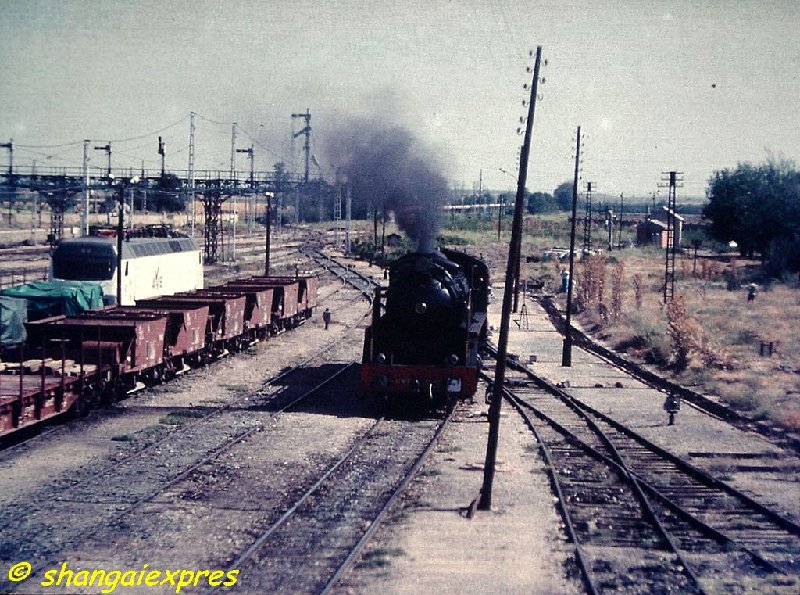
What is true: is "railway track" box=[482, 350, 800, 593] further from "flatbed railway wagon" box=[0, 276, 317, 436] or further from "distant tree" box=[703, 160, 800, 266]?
"distant tree" box=[703, 160, 800, 266]

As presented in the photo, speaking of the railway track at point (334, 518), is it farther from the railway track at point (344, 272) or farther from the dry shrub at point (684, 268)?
the dry shrub at point (684, 268)

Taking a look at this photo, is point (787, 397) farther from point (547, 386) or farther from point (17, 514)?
point (17, 514)

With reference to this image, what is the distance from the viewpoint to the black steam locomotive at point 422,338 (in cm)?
2061

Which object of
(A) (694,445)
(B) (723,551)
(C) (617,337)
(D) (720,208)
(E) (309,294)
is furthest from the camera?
(D) (720,208)

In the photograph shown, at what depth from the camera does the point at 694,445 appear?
19.6m

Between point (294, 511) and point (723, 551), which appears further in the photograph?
point (294, 511)

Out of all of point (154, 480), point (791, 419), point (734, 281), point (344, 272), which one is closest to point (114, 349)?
point (154, 480)

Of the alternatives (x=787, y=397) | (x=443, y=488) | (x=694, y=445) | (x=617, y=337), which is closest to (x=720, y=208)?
(x=617, y=337)

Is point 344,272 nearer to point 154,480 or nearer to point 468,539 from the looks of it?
point 154,480

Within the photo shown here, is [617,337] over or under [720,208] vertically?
under

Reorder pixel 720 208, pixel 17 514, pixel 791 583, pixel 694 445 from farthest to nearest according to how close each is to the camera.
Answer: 1. pixel 720 208
2. pixel 694 445
3. pixel 17 514
4. pixel 791 583

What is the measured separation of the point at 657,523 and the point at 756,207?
67203 millimetres

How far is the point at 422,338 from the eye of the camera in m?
21.0

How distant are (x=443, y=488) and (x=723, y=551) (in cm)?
478
